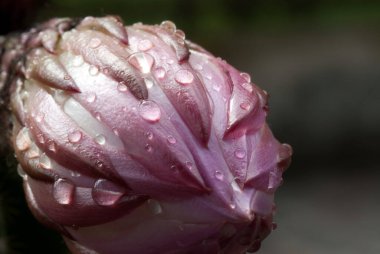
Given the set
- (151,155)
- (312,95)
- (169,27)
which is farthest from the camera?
(312,95)

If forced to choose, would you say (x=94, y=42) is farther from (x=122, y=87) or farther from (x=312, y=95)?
(x=312, y=95)

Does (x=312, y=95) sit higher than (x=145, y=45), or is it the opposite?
(x=145, y=45)

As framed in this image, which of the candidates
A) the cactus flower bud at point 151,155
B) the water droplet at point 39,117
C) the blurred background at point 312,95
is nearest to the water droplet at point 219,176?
the cactus flower bud at point 151,155

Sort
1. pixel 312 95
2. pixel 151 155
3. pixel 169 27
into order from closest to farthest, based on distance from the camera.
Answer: pixel 151 155
pixel 169 27
pixel 312 95

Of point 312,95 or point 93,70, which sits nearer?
point 93,70

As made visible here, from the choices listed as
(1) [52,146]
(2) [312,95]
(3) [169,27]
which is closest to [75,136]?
(1) [52,146]

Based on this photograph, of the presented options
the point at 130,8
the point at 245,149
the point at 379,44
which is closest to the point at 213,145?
the point at 245,149
